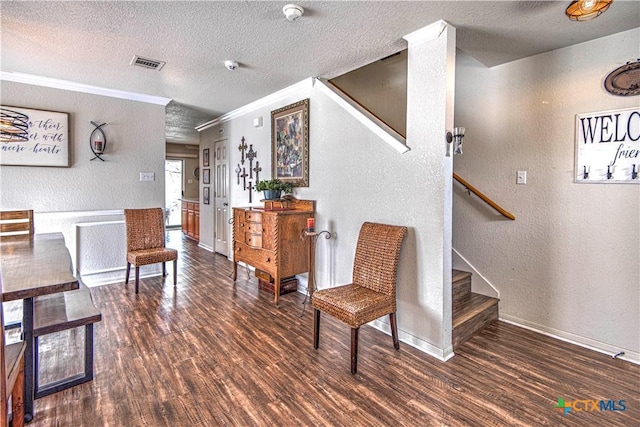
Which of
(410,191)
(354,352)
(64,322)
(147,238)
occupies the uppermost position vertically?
(410,191)

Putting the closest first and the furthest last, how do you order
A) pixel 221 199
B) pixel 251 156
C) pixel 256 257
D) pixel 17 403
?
pixel 17 403, pixel 256 257, pixel 251 156, pixel 221 199

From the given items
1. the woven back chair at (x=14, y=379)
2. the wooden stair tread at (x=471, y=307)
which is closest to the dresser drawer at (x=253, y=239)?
the wooden stair tread at (x=471, y=307)

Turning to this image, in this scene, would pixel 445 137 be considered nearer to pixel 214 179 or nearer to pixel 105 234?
pixel 105 234

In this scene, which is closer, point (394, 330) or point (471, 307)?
point (394, 330)

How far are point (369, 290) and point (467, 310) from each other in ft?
3.23

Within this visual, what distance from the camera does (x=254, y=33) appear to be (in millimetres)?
2395

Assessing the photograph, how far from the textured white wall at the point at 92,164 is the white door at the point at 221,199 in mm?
1195

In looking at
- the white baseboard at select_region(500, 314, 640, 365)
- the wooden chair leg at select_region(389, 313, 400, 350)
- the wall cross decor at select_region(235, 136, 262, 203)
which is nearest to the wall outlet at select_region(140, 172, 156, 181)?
the wall cross decor at select_region(235, 136, 262, 203)

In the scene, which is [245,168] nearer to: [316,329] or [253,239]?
[253,239]

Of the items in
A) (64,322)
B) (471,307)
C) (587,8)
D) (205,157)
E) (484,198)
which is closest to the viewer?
(587,8)

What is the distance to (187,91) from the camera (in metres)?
3.89

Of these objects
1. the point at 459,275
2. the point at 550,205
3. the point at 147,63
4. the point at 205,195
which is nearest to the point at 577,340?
the point at 459,275

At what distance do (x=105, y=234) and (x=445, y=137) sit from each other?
13.2ft

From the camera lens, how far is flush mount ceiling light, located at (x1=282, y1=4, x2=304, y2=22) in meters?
2.02
